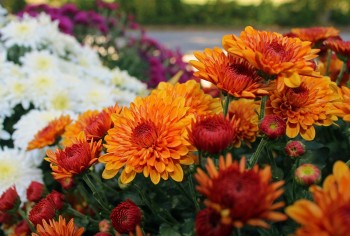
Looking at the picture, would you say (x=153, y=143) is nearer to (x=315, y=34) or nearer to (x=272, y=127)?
(x=272, y=127)

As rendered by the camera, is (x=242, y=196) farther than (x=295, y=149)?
No

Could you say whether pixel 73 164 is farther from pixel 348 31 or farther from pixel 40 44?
→ pixel 348 31

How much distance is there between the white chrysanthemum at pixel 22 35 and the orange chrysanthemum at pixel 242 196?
6.18ft

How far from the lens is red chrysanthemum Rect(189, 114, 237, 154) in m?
0.85

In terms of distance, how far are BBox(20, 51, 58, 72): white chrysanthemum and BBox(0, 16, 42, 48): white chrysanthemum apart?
0.37 feet

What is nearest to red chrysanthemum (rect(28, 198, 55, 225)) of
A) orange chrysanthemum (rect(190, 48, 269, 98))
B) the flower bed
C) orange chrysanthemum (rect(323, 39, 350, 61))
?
the flower bed

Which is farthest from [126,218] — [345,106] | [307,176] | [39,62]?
[39,62]

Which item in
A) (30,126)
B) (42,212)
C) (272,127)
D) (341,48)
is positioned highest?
(341,48)

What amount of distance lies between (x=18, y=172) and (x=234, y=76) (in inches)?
40.4

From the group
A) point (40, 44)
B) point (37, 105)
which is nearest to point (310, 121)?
point (37, 105)

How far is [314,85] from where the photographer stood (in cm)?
109

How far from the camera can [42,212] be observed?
3.58 ft

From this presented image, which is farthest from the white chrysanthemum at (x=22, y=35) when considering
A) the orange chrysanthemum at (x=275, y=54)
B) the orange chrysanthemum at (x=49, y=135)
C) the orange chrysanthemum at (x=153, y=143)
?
the orange chrysanthemum at (x=275, y=54)

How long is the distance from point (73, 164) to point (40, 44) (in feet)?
5.23
